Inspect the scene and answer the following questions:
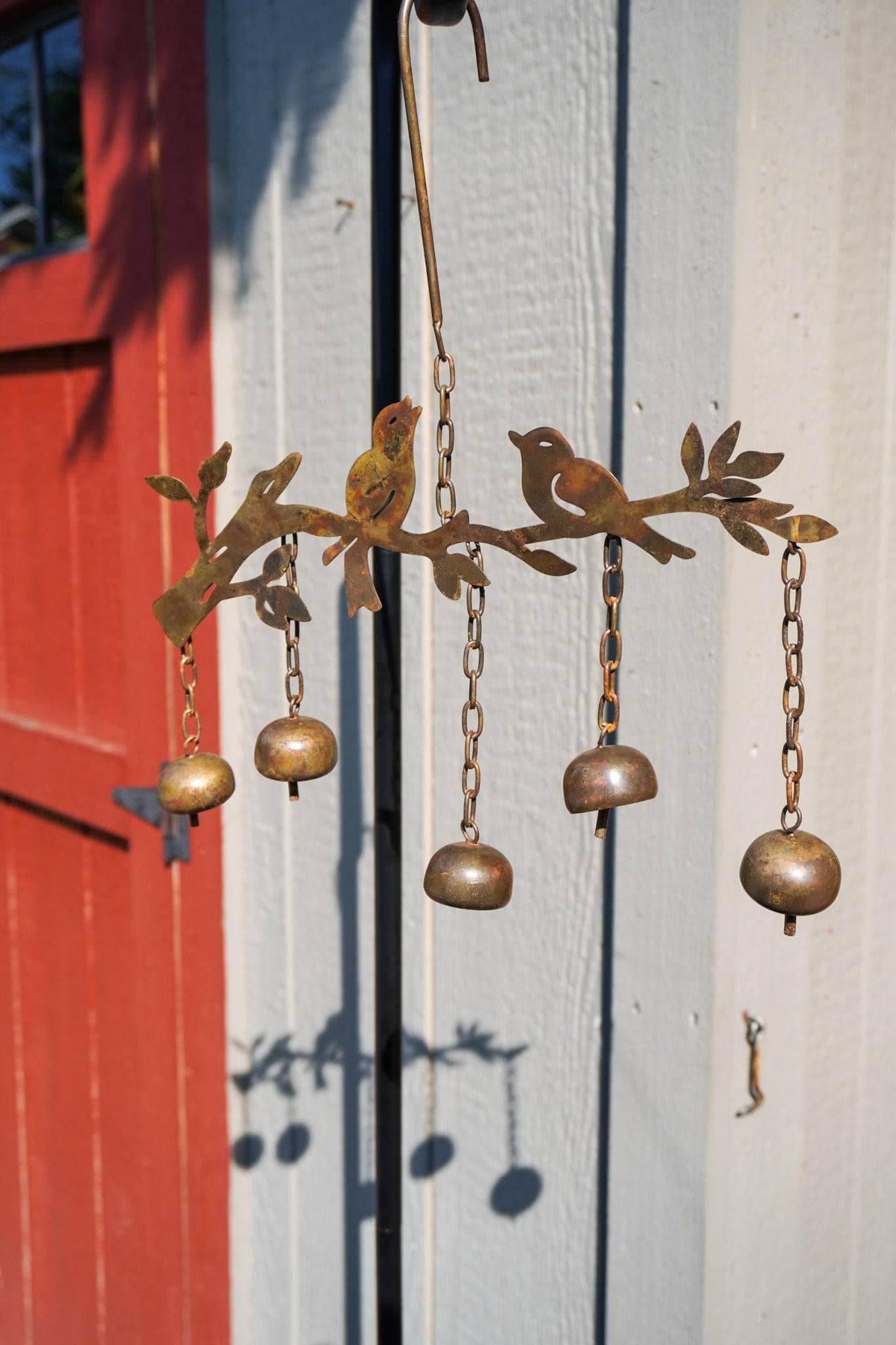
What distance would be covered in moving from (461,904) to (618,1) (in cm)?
84

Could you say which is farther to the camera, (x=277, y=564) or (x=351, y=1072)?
(x=351, y=1072)

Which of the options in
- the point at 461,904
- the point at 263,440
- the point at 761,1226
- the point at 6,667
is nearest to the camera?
the point at 461,904

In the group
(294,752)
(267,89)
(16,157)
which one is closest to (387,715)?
(294,752)

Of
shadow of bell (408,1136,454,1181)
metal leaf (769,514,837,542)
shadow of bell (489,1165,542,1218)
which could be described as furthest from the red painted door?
metal leaf (769,514,837,542)

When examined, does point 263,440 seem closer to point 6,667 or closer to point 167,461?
point 167,461

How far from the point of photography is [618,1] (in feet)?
3.31

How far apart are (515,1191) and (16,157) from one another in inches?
65.0

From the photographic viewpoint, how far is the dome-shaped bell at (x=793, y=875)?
626 millimetres

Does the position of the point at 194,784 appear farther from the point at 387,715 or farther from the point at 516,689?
the point at 516,689

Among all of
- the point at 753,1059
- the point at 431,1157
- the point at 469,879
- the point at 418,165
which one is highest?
the point at 418,165

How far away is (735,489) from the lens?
2.05 feet

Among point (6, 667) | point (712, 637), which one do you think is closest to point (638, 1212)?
point (712, 637)

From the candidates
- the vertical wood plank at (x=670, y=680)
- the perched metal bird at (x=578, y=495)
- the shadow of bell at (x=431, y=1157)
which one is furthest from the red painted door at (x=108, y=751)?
the perched metal bird at (x=578, y=495)

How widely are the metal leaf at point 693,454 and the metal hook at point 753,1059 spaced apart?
0.62 meters
